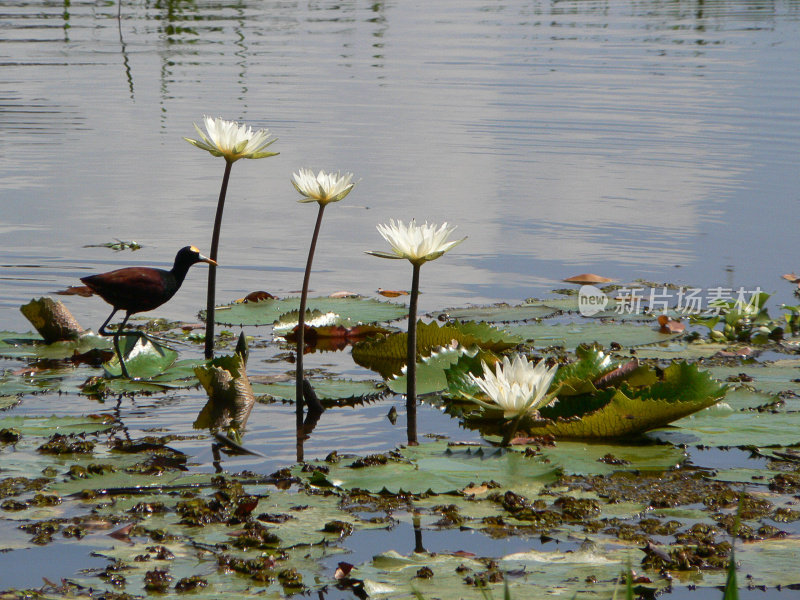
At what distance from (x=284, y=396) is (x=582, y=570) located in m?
1.78

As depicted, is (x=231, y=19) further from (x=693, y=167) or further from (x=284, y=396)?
(x=284, y=396)

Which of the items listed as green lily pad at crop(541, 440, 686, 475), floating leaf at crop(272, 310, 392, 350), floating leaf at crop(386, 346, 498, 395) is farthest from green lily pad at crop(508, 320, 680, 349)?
green lily pad at crop(541, 440, 686, 475)

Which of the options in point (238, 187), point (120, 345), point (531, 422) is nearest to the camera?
point (531, 422)

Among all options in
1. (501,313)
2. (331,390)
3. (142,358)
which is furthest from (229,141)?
(501,313)

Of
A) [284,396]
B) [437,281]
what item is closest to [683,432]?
[284,396]

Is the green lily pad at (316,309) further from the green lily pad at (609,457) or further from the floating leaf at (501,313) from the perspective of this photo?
the green lily pad at (609,457)

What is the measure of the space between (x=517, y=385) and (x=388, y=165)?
270 inches

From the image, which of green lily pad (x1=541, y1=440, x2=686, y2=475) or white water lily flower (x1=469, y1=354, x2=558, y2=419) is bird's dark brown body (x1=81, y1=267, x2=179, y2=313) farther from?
green lily pad (x1=541, y1=440, x2=686, y2=475)

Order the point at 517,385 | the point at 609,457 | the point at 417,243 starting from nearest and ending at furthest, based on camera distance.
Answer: the point at 517,385, the point at 609,457, the point at 417,243

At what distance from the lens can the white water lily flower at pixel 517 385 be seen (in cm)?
326

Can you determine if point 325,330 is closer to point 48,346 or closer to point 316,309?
point 316,309

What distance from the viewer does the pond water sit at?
20.0 feet

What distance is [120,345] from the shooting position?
173 inches

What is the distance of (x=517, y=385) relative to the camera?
324 centimetres
